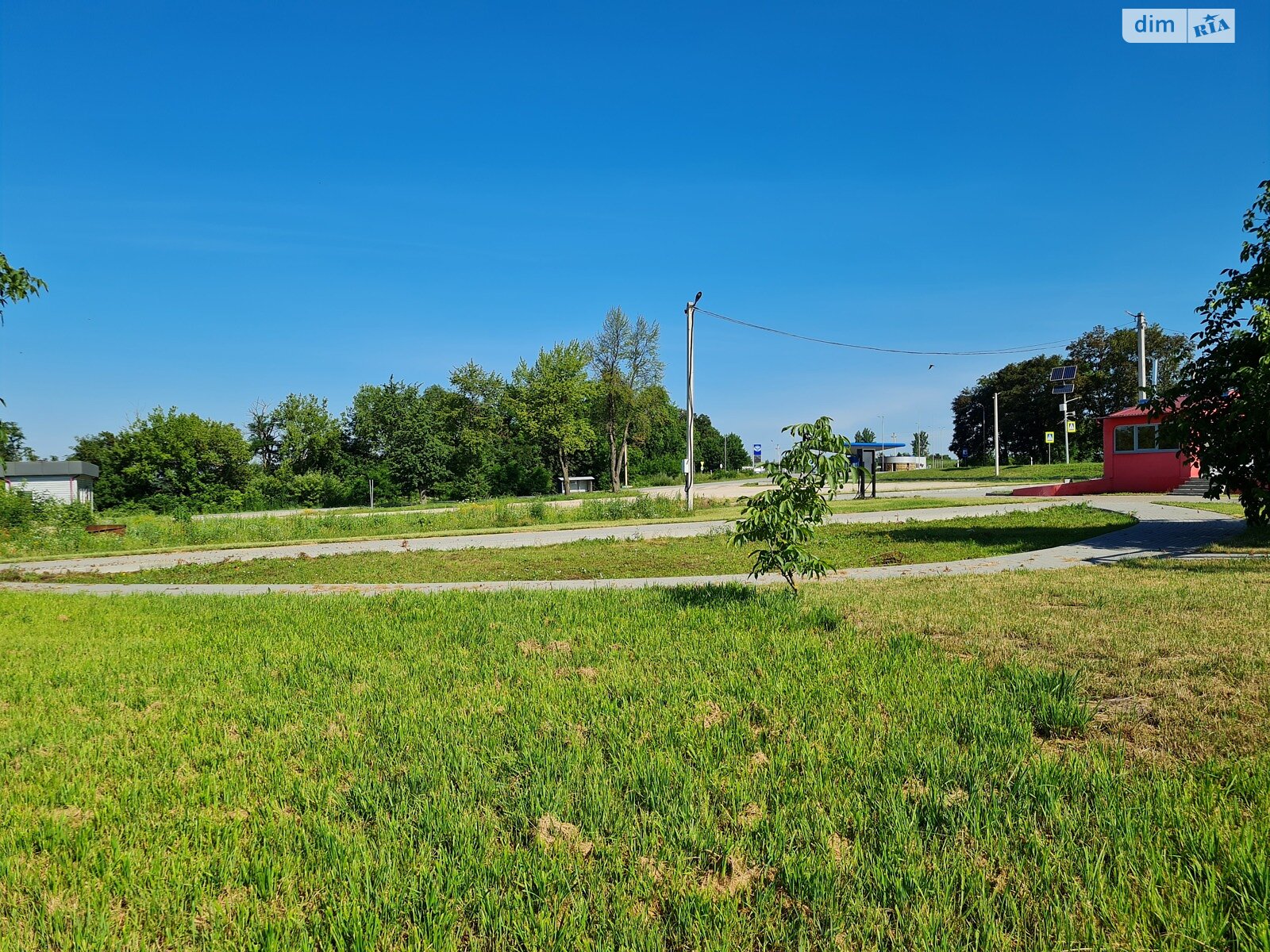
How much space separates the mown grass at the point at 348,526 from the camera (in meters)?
19.5

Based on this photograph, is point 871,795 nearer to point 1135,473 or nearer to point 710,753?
point 710,753

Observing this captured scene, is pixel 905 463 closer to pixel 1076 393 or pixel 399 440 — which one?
pixel 1076 393

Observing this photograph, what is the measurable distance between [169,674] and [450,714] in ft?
9.69

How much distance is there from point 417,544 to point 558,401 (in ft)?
121

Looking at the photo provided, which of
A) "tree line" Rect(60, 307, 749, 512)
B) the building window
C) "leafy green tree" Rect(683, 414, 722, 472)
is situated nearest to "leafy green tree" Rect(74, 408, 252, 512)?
"tree line" Rect(60, 307, 749, 512)

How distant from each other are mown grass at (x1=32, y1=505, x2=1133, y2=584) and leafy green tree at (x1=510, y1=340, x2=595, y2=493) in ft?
123

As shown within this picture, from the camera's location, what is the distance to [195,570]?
1409 cm

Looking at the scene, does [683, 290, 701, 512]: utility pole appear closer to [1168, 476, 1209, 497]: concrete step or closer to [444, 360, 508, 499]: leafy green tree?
[1168, 476, 1209, 497]: concrete step

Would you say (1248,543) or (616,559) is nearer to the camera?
(1248,543)

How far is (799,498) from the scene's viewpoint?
22.8 feet

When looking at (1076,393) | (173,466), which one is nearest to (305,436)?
(173,466)

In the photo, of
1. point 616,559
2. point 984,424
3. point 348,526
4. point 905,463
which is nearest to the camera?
point 616,559

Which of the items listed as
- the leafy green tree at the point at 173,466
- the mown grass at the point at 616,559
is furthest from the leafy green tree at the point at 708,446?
the mown grass at the point at 616,559

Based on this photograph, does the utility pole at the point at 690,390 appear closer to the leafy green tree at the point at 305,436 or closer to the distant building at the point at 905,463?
the leafy green tree at the point at 305,436
